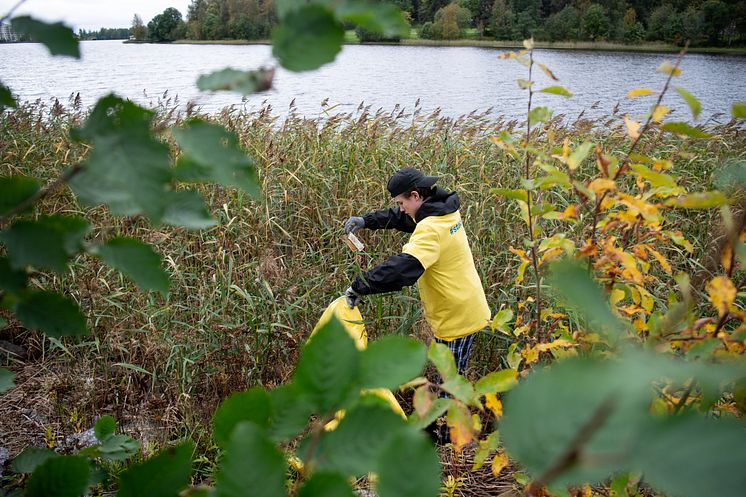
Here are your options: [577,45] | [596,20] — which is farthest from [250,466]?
[577,45]

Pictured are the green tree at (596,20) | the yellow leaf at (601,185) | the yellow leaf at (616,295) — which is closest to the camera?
the yellow leaf at (601,185)

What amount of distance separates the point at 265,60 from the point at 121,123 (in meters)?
0.11

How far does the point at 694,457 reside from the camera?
8.3 inches

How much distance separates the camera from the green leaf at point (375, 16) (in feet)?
1.22

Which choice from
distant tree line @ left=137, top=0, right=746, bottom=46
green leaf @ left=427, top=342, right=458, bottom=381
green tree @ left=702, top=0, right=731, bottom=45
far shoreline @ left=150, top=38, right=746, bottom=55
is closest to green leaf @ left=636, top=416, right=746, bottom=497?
green leaf @ left=427, top=342, right=458, bottom=381

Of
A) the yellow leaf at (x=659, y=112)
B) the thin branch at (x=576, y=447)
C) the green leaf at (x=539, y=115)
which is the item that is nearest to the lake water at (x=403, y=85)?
the green leaf at (x=539, y=115)

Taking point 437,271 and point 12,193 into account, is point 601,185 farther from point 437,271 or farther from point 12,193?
point 437,271

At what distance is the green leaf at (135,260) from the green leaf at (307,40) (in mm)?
214

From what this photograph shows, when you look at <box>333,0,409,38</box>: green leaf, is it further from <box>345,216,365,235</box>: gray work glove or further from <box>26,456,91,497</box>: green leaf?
<box>345,216,365,235</box>: gray work glove

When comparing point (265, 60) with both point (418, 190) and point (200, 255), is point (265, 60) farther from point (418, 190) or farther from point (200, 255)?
point (200, 255)

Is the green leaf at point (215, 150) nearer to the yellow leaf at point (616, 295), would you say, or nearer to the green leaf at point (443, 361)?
the green leaf at point (443, 361)

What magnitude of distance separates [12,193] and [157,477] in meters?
0.27

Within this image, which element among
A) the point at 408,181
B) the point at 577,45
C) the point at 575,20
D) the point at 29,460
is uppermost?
the point at 575,20

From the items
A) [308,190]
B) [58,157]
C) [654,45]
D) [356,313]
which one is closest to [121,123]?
[356,313]
